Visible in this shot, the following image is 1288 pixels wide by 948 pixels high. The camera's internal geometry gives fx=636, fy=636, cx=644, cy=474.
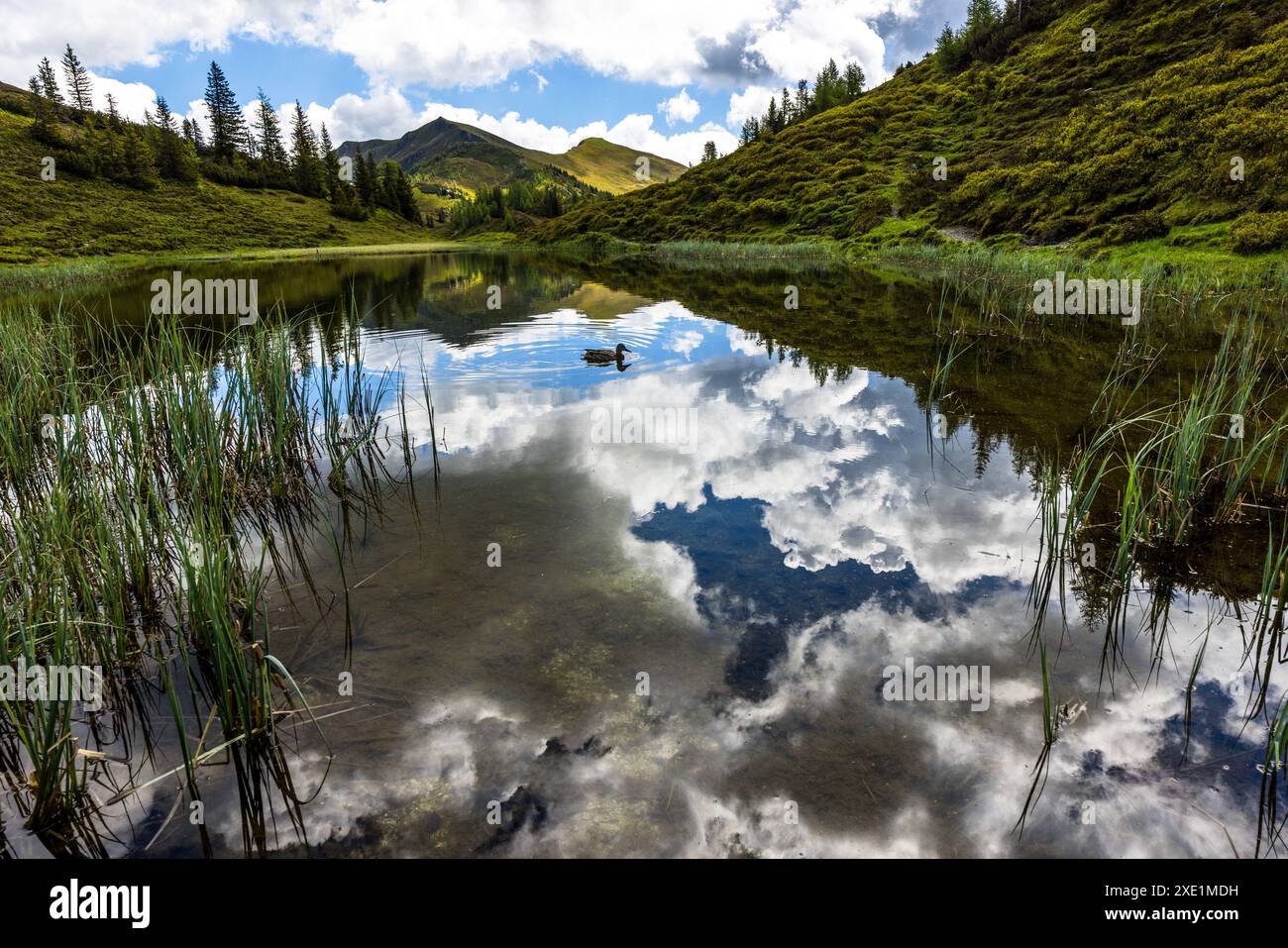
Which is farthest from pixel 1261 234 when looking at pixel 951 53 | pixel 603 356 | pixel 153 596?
pixel 951 53

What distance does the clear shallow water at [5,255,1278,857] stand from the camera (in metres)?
3.32

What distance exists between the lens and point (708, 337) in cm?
1798

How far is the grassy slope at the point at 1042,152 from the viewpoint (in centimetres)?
2895

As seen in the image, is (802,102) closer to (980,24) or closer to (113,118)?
(980,24)

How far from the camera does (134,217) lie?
237 ft

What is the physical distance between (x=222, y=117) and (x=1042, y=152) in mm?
136904

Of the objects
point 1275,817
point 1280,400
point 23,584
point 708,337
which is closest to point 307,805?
point 23,584

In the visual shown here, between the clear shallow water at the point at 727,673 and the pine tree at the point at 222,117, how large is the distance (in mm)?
144373

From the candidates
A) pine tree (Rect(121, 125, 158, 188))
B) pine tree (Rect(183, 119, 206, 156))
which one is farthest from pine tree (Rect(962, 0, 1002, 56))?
pine tree (Rect(183, 119, 206, 156))

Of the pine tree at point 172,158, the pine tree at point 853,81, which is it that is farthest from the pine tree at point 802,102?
the pine tree at point 172,158

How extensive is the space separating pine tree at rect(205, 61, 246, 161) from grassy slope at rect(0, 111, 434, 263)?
64.6ft

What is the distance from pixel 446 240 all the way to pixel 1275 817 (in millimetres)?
135380

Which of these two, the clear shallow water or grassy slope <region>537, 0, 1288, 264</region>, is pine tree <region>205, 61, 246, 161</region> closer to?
grassy slope <region>537, 0, 1288, 264</region>
